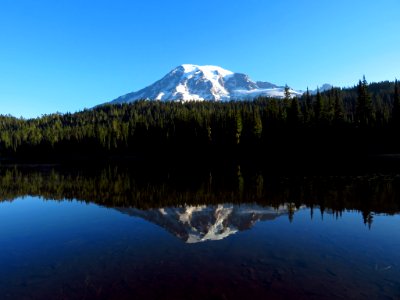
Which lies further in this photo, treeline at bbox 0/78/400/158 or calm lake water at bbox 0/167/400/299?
treeline at bbox 0/78/400/158

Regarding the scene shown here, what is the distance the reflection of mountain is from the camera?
23.0 m

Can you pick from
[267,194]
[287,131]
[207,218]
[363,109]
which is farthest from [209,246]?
[363,109]

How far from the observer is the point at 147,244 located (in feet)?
68.3

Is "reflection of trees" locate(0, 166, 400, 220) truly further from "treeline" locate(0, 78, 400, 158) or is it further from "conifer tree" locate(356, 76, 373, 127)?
"conifer tree" locate(356, 76, 373, 127)

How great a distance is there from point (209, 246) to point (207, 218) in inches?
284

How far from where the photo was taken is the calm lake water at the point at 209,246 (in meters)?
13.9

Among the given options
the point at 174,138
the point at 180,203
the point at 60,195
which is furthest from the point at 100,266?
the point at 174,138

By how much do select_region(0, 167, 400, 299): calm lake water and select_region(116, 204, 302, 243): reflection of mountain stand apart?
9 centimetres

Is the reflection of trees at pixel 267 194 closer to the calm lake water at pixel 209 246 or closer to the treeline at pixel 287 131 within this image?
the calm lake water at pixel 209 246

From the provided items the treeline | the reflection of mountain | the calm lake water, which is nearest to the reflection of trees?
the calm lake water

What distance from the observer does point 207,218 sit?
27.0 meters

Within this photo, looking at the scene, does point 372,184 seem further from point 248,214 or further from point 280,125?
point 280,125

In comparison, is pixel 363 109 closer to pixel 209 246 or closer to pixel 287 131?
pixel 287 131

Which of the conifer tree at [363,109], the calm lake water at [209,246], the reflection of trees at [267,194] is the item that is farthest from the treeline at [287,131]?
the calm lake water at [209,246]
